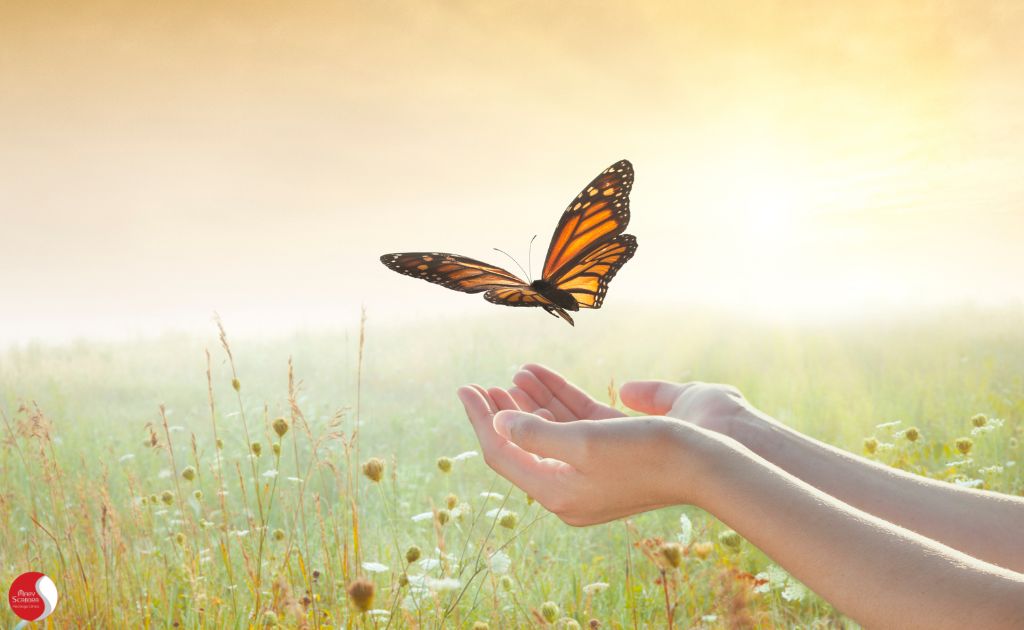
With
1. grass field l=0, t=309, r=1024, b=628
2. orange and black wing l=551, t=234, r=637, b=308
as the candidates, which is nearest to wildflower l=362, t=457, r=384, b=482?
grass field l=0, t=309, r=1024, b=628

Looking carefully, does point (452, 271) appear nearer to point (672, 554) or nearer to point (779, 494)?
point (672, 554)

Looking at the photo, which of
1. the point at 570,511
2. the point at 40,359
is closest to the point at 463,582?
the point at 570,511

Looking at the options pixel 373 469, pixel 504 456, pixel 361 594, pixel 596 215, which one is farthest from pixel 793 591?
pixel 361 594

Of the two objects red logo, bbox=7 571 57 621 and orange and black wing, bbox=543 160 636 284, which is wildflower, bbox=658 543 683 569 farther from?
red logo, bbox=7 571 57 621

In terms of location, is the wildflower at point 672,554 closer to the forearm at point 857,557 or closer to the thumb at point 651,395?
the forearm at point 857,557

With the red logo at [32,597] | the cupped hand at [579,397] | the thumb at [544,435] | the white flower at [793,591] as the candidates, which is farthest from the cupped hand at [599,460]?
the red logo at [32,597]

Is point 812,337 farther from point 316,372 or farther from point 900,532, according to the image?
point 900,532

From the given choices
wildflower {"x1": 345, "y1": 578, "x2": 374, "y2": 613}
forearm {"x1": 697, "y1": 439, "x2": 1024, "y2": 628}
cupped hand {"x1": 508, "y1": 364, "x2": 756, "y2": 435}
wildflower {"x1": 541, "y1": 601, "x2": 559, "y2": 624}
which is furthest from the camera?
cupped hand {"x1": 508, "y1": 364, "x2": 756, "y2": 435}
